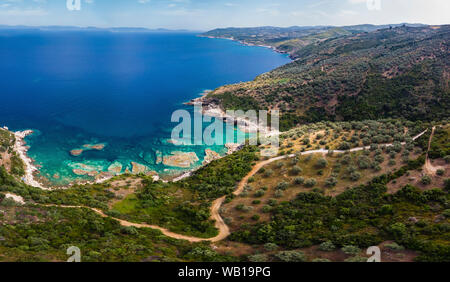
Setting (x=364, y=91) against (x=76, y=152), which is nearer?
(x=76, y=152)

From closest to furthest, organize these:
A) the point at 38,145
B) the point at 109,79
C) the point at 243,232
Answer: the point at 243,232
the point at 38,145
the point at 109,79

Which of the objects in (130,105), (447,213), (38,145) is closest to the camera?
(447,213)

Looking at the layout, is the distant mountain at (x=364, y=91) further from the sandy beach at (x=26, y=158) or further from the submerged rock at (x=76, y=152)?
the sandy beach at (x=26, y=158)

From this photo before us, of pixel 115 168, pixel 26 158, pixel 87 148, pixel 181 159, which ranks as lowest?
pixel 115 168

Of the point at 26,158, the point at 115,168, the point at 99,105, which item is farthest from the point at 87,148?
the point at 99,105

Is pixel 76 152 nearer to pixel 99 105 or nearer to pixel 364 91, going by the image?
pixel 99 105

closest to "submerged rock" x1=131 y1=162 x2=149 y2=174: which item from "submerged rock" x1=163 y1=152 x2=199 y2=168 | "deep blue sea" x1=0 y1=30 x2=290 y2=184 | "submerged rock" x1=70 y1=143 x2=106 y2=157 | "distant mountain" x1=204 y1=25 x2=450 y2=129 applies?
"deep blue sea" x1=0 y1=30 x2=290 y2=184

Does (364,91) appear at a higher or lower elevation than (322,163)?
higher

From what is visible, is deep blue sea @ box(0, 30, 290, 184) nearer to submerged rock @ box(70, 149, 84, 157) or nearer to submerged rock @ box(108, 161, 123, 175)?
submerged rock @ box(108, 161, 123, 175)

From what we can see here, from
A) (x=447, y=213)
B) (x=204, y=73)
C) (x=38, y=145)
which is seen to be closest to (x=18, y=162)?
(x=38, y=145)

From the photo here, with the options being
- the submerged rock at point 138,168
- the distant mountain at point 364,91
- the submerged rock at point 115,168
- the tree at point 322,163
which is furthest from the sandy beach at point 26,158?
the distant mountain at point 364,91

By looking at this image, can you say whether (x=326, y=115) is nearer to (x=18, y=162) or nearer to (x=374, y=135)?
(x=374, y=135)
